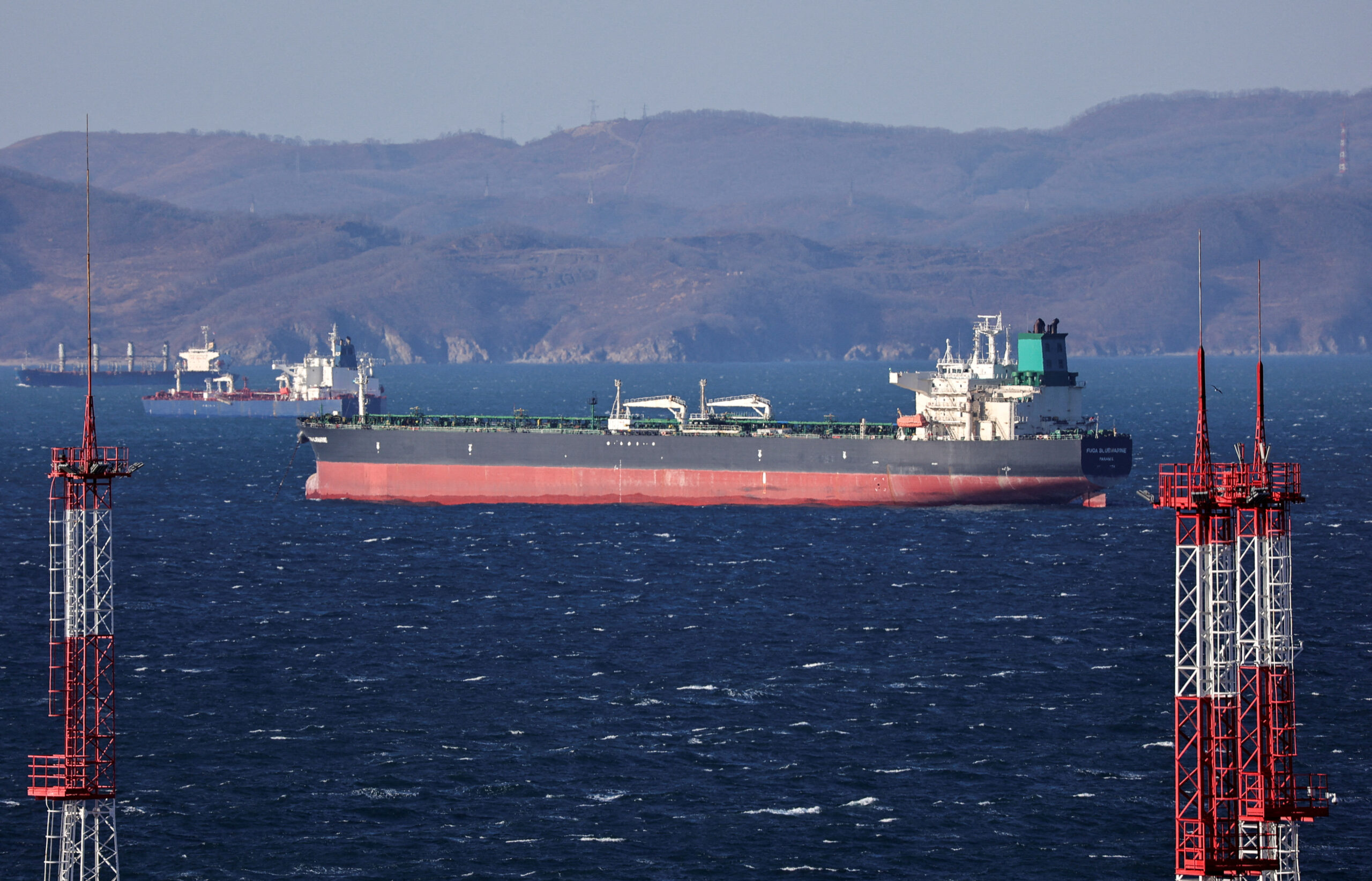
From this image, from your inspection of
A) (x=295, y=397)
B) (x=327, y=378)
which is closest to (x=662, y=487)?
(x=327, y=378)

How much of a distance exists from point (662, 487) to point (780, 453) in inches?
249

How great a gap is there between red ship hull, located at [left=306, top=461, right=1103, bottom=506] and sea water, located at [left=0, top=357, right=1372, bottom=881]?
1.45 meters

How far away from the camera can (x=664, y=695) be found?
4738 cm

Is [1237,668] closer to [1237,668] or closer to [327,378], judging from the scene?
[1237,668]

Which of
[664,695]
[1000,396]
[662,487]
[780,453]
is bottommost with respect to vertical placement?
[664,695]

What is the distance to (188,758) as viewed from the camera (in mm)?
41688

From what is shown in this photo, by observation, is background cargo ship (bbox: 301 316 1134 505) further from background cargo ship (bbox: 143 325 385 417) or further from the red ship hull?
background cargo ship (bbox: 143 325 385 417)

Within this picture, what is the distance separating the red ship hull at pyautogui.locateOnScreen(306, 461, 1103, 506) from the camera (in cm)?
8094

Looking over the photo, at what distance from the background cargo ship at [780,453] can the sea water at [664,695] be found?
82.0 inches

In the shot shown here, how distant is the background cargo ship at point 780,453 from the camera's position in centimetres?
8025

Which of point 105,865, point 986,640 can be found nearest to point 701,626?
point 986,640

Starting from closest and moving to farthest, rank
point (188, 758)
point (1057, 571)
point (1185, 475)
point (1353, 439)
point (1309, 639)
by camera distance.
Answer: point (1185, 475) < point (188, 758) < point (1309, 639) < point (1057, 571) < point (1353, 439)

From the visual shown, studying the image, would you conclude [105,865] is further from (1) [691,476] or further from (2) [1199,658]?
(1) [691,476]

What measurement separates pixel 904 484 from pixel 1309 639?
97.0 feet
